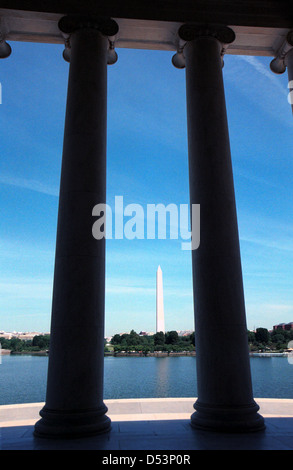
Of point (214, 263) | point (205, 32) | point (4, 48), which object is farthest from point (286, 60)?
point (4, 48)

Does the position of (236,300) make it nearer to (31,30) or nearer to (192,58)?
(192,58)

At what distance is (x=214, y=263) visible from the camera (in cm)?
10594

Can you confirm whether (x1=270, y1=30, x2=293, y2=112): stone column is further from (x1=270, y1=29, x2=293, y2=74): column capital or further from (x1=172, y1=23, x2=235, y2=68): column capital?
(x1=172, y1=23, x2=235, y2=68): column capital

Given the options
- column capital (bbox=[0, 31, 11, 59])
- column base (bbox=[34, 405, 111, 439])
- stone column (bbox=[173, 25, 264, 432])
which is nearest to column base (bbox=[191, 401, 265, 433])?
stone column (bbox=[173, 25, 264, 432])

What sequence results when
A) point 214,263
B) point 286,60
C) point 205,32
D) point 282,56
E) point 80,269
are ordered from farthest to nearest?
point 282,56 < point 286,60 < point 205,32 < point 214,263 < point 80,269

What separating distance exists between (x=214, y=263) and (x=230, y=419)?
4227 centimetres

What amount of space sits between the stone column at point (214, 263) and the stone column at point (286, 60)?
3142 centimetres

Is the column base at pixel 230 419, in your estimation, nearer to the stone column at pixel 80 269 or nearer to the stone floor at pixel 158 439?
the stone floor at pixel 158 439

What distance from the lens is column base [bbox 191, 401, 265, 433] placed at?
91438 mm

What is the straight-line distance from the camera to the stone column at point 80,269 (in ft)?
295

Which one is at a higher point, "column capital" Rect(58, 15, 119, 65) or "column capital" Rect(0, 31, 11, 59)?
"column capital" Rect(0, 31, 11, 59)

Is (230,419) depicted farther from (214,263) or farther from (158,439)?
(214,263)

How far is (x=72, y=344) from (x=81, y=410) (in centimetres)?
1635

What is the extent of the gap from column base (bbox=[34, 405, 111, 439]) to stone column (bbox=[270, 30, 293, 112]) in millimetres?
130628
